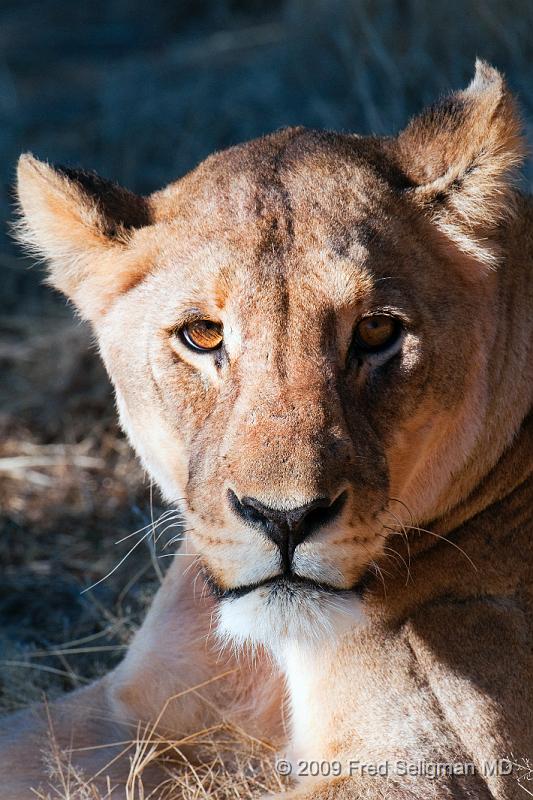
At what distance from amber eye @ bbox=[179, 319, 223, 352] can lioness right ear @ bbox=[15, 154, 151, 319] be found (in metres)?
0.25

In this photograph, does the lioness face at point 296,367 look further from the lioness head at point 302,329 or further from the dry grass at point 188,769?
the dry grass at point 188,769

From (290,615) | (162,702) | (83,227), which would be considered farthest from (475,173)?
(162,702)

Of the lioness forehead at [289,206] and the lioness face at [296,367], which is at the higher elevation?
the lioness forehead at [289,206]

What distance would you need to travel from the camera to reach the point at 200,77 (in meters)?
7.77

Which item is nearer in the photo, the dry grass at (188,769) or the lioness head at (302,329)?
the lioness head at (302,329)

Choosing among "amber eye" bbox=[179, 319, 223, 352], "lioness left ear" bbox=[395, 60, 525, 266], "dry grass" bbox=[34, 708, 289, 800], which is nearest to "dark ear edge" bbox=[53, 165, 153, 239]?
"amber eye" bbox=[179, 319, 223, 352]

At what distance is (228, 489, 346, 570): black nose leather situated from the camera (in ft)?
6.65

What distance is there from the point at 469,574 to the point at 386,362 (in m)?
0.53

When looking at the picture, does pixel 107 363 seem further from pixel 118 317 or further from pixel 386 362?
pixel 386 362

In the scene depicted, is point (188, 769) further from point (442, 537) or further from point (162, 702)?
point (442, 537)

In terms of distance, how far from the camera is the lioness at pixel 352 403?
85.3 inches

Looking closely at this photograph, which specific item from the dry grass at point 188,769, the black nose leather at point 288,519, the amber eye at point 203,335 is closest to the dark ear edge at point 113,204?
the amber eye at point 203,335

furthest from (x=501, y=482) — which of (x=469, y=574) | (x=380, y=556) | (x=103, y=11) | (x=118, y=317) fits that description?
(x=103, y=11)

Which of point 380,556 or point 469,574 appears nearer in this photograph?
point 380,556
